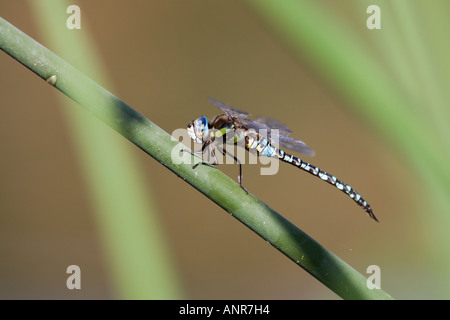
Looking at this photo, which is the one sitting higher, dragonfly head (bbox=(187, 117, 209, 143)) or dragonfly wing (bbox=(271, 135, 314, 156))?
dragonfly head (bbox=(187, 117, 209, 143))

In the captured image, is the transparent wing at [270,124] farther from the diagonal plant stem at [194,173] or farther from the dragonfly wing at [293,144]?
the diagonal plant stem at [194,173]

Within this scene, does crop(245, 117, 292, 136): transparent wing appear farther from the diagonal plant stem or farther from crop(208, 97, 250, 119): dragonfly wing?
the diagonal plant stem

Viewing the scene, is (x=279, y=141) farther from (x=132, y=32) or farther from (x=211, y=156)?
(x=132, y=32)

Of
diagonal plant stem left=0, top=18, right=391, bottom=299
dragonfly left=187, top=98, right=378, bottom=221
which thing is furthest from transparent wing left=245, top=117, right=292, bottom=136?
diagonal plant stem left=0, top=18, right=391, bottom=299

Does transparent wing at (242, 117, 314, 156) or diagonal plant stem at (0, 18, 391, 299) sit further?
transparent wing at (242, 117, 314, 156)

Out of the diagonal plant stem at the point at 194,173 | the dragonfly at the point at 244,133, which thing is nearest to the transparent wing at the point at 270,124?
the dragonfly at the point at 244,133

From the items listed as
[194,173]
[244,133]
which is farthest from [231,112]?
[194,173]

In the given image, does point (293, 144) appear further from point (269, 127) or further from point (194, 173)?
point (194, 173)
